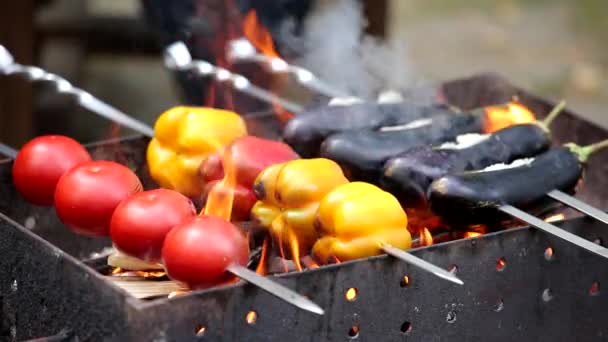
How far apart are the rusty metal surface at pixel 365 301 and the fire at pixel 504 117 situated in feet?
1.80

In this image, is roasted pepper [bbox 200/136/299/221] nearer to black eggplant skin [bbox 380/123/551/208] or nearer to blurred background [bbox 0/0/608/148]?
black eggplant skin [bbox 380/123/551/208]

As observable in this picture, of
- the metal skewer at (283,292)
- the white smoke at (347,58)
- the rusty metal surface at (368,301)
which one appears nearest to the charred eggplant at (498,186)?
the rusty metal surface at (368,301)

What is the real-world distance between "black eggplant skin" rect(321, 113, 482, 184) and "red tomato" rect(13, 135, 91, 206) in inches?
25.1

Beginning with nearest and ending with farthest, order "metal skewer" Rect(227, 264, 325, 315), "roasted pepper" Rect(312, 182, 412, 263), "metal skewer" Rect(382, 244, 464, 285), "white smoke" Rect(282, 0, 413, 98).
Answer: "metal skewer" Rect(227, 264, 325, 315), "metal skewer" Rect(382, 244, 464, 285), "roasted pepper" Rect(312, 182, 412, 263), "white smoke" Rect(282, 0, 413, 98)

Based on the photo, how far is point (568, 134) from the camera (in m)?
3.68

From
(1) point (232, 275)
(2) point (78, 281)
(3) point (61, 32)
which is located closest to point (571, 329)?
(1) point (232, 275)

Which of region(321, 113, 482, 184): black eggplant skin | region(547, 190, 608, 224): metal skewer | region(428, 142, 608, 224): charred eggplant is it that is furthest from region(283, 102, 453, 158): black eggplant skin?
region(547, 190, 608, 224): metal skewer

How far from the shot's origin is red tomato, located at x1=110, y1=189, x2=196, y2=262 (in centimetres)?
261

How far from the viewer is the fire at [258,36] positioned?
408 centimetres

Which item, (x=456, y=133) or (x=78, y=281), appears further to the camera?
(x=456, y=133)

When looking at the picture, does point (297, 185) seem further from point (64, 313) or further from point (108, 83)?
point (108, 83)

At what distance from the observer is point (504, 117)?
338 cm

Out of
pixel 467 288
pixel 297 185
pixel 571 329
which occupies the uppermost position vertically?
pixel 297 185

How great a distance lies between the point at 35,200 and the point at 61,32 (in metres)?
3.81
